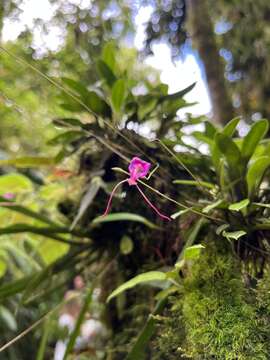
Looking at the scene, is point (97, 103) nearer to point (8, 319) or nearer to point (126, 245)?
point (126, 245)

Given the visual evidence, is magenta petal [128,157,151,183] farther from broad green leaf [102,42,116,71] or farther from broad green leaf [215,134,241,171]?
broad green leaf [102,42,116,71]

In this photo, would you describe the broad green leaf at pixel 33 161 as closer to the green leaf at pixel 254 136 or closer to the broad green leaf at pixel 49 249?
the broad green leaf at pixel 49 249

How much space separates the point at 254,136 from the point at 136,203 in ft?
0.98

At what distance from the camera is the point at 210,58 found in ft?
3.84

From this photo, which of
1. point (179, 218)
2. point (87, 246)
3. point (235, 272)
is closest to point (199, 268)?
point (235, 272)

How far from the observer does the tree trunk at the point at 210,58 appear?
1145 millimetres

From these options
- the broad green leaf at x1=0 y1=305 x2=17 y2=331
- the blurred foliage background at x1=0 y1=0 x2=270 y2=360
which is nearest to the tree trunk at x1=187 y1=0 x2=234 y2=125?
the blurred foliage background at x1=0 y1=0 x2=270 y2=360

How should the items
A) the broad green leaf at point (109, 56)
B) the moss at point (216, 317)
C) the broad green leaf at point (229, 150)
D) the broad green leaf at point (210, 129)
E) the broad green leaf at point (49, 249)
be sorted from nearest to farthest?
1. the moss at point (216, 317)
2. the broad green leaf at point (229, 150)
3. the broad green leaf at point (210, 129)
4. the broad green leaf at point (109, 56)
5. the broad green leaf at point (49, 249)

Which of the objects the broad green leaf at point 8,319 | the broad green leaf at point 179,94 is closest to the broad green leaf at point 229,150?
the broad green leaf at point 179,94

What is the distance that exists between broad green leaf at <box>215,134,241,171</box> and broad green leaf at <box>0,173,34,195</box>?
525 mm

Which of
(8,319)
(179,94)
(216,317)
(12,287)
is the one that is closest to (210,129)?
(179,94)

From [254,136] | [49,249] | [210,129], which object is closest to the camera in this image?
[254,136]

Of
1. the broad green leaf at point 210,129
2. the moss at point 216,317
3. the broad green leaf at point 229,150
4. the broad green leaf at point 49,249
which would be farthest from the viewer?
the broad green leaf at point 49,249

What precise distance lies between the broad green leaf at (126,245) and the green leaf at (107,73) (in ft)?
A: 1.01
